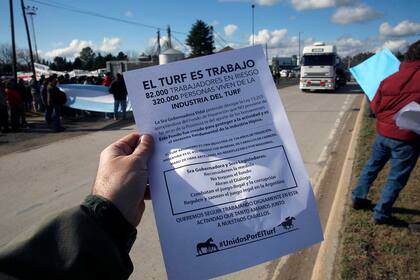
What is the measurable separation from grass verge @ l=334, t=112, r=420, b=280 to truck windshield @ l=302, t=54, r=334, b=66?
1808cm

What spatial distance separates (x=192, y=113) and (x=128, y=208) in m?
0.39

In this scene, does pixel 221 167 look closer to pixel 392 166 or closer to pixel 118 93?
pixel 392 166

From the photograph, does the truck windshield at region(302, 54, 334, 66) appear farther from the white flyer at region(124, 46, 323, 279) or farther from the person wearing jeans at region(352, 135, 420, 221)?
the white flyer at region(124, 46, 323, 279)

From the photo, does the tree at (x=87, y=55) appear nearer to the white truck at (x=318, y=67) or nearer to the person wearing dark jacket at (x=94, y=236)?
the white truck at (x=318, y=67)

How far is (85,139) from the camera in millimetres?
9273

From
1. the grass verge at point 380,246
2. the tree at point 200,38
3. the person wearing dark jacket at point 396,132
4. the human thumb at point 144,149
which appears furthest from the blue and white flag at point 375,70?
the tree at point 200,38

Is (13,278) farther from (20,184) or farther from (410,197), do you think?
(20,184)

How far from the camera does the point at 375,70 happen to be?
3.75 metres

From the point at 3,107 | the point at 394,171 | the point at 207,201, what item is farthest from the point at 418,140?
the point at 3,107

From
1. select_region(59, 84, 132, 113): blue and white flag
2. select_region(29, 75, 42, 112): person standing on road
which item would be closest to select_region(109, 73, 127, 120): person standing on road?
select_region(59, 84, 132, 113): blue and white flag

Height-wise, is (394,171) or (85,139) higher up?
(394,171)

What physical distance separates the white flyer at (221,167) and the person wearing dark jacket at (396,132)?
2.51 metres

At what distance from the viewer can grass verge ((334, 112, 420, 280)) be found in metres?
2.74

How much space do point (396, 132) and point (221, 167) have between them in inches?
109
